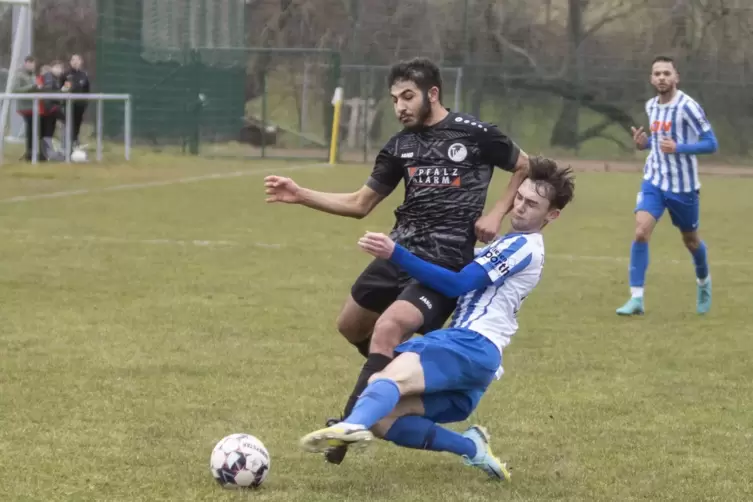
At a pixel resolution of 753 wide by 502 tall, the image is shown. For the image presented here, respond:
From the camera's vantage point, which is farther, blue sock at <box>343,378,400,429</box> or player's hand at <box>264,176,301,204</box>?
player's hand at <box>264,176,301,204</box>

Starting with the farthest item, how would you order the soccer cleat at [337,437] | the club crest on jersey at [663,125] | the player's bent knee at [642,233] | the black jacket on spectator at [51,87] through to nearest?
the black jacket on spectator at [51,87]
the club crest on jersey at [663,125]
the player's bent knee at [642,233]
the soccer cleat at [337,437]

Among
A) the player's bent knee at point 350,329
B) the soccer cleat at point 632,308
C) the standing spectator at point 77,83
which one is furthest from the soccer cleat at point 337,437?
the standing spectator at point 77,83

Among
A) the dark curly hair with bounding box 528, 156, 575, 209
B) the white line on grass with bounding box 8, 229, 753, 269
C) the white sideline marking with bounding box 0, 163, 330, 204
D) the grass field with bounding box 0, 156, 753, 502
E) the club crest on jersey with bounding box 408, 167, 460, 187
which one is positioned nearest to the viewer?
the dark curly hair with bounding box 528, 156, 575, 209

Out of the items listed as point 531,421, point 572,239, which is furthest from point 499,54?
point 531,421

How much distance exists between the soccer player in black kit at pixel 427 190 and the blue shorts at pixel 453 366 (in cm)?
40

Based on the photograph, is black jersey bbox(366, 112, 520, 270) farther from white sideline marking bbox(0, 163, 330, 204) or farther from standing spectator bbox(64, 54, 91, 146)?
standing spectator bbox(64, 54, 91, 146)

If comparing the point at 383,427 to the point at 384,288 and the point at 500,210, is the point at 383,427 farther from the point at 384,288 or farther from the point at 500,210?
the point at 500,210

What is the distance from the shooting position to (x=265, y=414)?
6621 millimetres

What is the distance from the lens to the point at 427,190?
6035 millimetres

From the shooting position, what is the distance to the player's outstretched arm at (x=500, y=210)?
229 inches

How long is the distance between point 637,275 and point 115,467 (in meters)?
6.07

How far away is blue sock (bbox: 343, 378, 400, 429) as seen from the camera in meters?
4.94

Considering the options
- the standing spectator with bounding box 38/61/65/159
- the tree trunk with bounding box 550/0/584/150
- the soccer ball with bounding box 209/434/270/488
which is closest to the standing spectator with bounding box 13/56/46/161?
the standing spectator with bounding box 38/61/65/159

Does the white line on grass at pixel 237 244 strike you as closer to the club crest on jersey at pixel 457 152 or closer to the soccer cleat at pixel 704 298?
the soccer cleat at pixel 704 298
